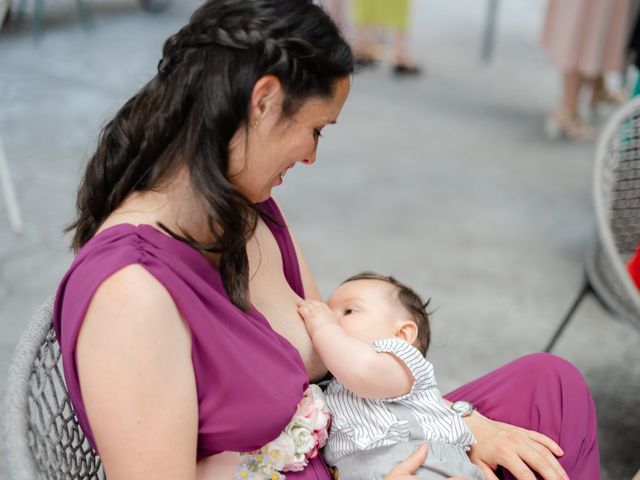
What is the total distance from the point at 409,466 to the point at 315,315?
0.28m

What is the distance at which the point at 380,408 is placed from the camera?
4.01 ft

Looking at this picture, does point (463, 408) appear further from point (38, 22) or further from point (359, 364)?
point (38, 22)

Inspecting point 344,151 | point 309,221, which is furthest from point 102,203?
point 344,151

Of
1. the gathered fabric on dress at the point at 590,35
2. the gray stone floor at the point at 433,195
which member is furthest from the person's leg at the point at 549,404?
the gathered fabric on dress at the point at 590,35

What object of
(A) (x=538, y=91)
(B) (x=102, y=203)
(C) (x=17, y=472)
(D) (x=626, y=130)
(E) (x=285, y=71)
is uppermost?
(E) (x=285, y=71)

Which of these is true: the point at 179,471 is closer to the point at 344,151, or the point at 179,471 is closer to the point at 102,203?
the point at 102,203

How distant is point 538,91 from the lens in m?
4.79

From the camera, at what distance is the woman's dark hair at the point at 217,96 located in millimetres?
966

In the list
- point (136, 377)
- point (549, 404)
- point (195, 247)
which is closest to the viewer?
point (136, 377)

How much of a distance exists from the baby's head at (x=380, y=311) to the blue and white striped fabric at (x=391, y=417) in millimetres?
70

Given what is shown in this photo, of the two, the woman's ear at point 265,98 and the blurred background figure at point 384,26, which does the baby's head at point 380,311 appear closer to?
the woman's ear at point 265,98

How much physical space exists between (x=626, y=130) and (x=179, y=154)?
4.67 ft

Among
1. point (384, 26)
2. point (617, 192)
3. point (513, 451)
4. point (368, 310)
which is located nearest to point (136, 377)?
point (368, 310)

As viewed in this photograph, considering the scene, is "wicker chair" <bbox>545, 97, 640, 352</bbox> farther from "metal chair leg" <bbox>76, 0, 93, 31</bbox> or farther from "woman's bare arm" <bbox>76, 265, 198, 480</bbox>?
"metal chair leg" <bbox>76, 0, 93, 31</bbox>
